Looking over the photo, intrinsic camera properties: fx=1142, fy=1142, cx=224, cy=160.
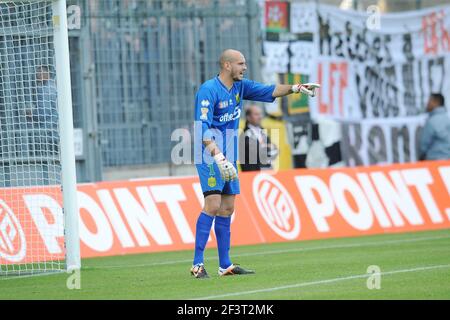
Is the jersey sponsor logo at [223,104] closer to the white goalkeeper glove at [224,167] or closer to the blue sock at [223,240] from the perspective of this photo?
the white goalkeeper glove at [224,167]

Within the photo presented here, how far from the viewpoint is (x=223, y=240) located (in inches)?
477

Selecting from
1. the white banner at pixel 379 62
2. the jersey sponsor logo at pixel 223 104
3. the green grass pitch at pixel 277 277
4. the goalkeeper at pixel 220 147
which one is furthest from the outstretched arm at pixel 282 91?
the white banner at pixel 379 62

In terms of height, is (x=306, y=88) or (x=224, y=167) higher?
(x=306, y=88)

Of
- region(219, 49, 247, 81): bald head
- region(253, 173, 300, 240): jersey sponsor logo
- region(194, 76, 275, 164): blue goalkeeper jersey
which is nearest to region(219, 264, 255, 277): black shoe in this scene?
region(194, 76, 275, 164): blue goalkeeper jersey

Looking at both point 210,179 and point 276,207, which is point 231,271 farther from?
point 276,207

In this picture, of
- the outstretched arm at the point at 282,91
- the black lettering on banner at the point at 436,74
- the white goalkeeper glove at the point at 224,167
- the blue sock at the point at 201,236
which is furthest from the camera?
the black lettering on banner at the point at 436,74

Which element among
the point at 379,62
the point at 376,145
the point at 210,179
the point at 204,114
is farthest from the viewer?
the point at 379,62

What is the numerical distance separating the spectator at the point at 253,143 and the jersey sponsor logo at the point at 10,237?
206 inches

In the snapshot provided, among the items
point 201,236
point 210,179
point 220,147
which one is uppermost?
point 220,147

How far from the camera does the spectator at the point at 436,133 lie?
2175 centimetres

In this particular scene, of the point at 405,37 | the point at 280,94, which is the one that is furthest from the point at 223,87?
the point at 405,37

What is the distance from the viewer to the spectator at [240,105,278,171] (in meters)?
19.1

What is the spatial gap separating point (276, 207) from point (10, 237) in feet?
17.8

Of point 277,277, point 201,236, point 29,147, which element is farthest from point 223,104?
point 29,147
